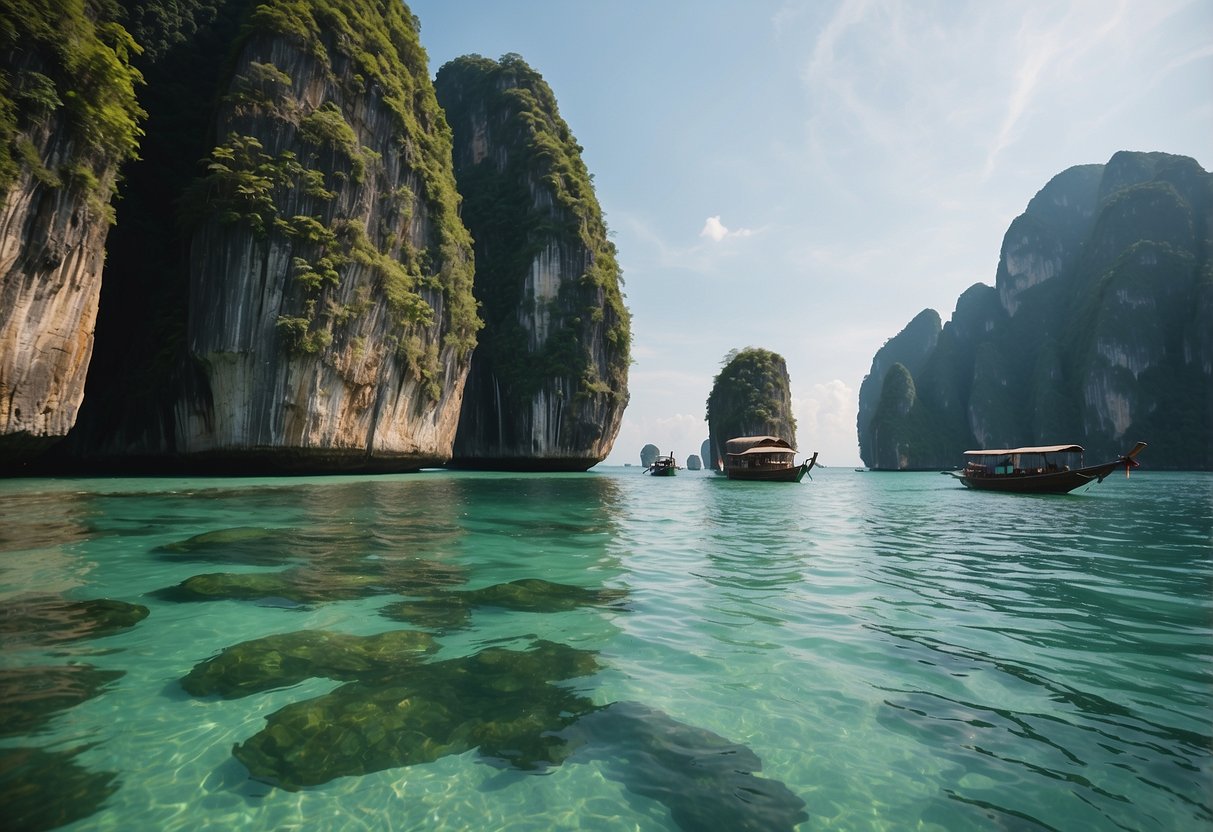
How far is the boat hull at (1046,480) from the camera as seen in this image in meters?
22.3

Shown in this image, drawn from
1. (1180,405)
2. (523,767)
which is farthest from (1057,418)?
(523,767)

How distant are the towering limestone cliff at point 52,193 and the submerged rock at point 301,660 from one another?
1842cm

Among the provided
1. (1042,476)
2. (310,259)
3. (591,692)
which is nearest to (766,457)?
(1042,476)

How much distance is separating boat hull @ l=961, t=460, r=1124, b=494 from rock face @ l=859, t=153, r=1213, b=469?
7667 cm

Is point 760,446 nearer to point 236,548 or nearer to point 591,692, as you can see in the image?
point 236,548

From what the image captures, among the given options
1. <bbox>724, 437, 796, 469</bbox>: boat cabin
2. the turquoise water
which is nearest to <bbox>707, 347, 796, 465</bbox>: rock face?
<bbox>724, 437, 796, 469</bbox>: boat cabin

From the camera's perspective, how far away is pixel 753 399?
6228 centimetres

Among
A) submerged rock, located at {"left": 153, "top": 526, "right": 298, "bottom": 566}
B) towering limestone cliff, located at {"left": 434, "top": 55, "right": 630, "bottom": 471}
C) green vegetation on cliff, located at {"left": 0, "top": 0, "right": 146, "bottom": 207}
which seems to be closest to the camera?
submerged rock, located at {"left": 153, "top": 526, "right": 298, "bottom": 566}

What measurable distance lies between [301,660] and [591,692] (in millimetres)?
2200

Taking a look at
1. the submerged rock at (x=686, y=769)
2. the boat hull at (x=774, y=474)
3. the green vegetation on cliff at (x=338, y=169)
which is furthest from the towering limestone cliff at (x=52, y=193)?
the boat hull at (x=774, y=474)

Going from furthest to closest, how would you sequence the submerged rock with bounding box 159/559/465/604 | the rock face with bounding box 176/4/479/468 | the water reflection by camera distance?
the rock face with bounding box 176/4/479/468 → the submerged rock with bounding box 159/559/465/604 → the water reflection

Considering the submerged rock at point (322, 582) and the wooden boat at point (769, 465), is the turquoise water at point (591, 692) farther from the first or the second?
the wooden boat at point (769, 465)

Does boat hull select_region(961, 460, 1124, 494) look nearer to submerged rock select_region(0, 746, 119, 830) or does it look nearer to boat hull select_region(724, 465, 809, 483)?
boat hull select_region(724, 465, 809, 483)

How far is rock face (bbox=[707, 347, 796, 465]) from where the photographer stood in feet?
200
